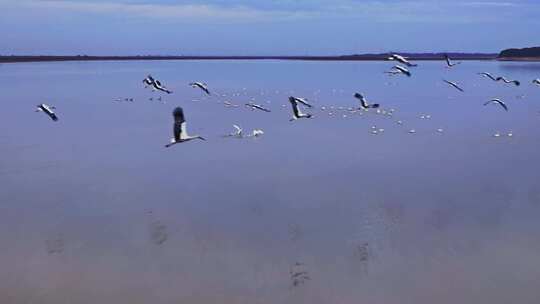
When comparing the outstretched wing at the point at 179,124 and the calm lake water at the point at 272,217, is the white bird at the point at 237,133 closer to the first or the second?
the calm lake water at the point at 272,217

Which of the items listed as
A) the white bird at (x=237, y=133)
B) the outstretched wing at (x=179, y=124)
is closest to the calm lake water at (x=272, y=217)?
the white bird at (x=237, y=133)

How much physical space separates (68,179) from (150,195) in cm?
262

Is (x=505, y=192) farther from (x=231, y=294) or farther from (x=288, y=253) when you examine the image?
(x=231, y=294)

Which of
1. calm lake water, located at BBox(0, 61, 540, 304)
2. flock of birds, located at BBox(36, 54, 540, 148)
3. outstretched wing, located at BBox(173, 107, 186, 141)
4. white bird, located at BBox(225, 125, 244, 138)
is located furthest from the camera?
white bird, located at BBox(225, 125, 244, 138)

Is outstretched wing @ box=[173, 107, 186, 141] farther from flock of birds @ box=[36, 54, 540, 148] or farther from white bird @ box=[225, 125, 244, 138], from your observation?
white bird @ box=[225, 125, 244, 138]

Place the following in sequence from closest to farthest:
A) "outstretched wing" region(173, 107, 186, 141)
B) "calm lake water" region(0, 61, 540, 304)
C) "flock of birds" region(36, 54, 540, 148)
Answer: "calm lake water" region(0, 61, 540, 304)
"outstretched wing" region(173, 107, 186, 141)
"flock of birds" region(36, 54, 540, 148)

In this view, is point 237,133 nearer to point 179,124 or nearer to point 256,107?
point 256,107

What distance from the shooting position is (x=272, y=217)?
1287 cm

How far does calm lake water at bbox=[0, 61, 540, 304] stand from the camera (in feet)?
31.8

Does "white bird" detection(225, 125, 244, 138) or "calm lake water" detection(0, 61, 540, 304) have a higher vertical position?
"white bird" detection(225, 125, 244, 138)

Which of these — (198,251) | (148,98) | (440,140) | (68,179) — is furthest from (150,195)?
(148,98)

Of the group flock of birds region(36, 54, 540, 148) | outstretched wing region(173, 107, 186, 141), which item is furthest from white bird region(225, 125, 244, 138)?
outstretched wing region(173, 107, 186, 141)

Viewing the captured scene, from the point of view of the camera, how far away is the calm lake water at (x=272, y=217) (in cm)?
968

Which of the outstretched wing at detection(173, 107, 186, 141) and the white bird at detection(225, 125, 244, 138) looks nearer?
the outstretched wing at detection(173, 107, 186, 141)
